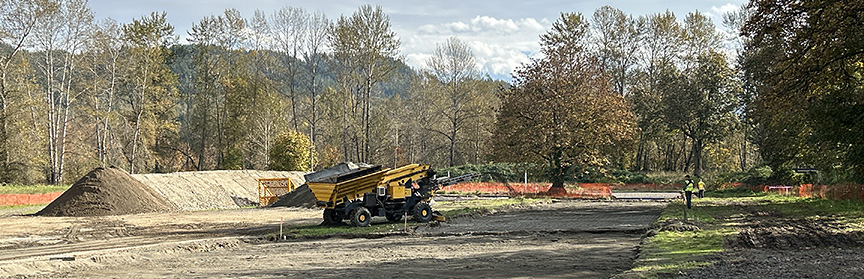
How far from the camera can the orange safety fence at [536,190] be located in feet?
150

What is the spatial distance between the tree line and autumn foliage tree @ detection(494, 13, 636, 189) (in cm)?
9

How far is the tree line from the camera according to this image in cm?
4469

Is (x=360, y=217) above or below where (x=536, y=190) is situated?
below

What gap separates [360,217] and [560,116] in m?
24.5

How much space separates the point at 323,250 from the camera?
17250mm

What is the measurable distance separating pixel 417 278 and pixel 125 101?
5916 cm

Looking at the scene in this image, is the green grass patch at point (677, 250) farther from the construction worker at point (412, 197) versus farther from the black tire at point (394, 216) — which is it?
the black tire at point (394, 216)

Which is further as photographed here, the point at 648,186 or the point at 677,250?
the point at 648,186

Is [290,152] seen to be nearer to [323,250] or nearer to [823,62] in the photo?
[323,250]

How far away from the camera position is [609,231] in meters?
20.3

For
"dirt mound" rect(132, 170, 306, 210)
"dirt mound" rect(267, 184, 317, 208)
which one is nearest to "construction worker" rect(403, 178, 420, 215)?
"dirt mound" rect(267, 184, 317, 208)

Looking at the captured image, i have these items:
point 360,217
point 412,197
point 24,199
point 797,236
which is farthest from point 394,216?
point 24,199

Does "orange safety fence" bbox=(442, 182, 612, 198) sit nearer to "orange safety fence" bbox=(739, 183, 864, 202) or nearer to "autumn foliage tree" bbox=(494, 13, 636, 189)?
"autumn foliage tree" bbox=(494, 13, 636, 189)

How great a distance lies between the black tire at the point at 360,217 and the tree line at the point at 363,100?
17.1 metres
